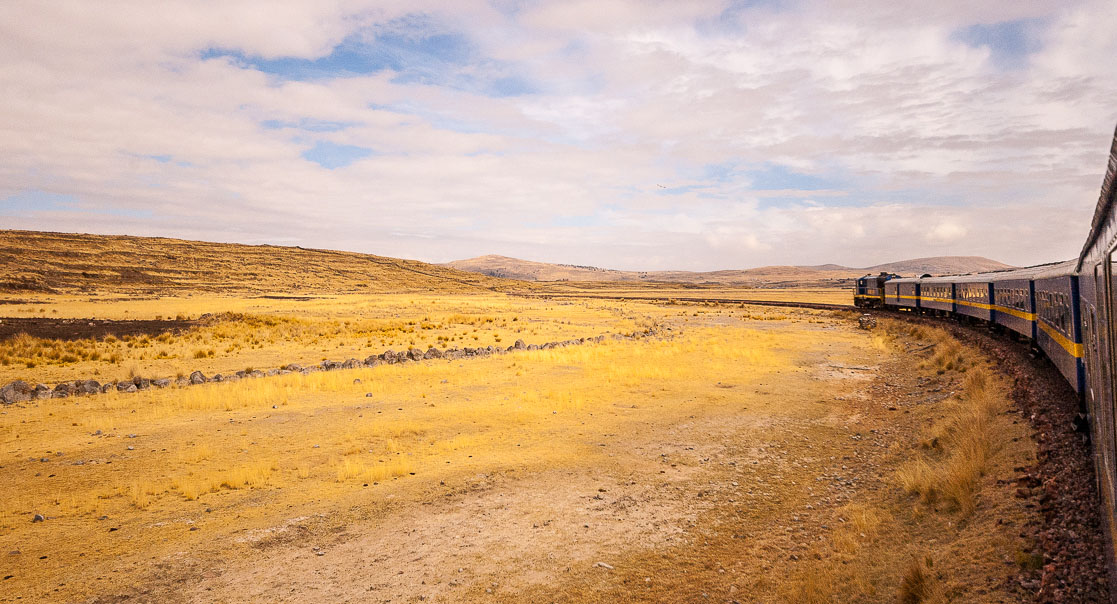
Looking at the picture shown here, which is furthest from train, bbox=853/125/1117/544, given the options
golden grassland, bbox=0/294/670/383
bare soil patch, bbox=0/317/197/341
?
bare soil patch, bbox=0/317/197/341

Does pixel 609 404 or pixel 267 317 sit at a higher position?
pixel 267 317

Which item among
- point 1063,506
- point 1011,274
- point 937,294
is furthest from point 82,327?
point 937,294

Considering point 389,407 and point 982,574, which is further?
point 389,407

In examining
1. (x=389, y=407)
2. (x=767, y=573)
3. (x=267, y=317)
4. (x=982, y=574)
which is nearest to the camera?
(x=982, y=574)

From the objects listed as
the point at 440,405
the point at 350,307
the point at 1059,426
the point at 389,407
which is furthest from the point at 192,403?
the point at 350,307

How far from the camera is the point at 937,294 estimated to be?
127 ft

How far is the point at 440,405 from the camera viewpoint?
16828 millimetres

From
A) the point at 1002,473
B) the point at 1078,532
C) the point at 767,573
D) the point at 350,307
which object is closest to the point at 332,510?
the point at 767,573

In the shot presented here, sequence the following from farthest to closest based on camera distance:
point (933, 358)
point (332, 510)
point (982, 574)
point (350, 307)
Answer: point (350, 307)
point (933, 358)
point (332, 510)
point (982, 574)

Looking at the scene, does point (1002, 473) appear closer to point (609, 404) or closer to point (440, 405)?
point (609, 404)

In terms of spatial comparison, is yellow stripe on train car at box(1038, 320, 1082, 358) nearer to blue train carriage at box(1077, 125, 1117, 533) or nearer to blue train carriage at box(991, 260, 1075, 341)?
blue train carriage at box(991, 260, 1075, 341)

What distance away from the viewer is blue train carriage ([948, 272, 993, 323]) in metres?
27.2

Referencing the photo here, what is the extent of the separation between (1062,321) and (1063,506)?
8.03 m

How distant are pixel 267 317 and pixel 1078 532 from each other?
159 feet
